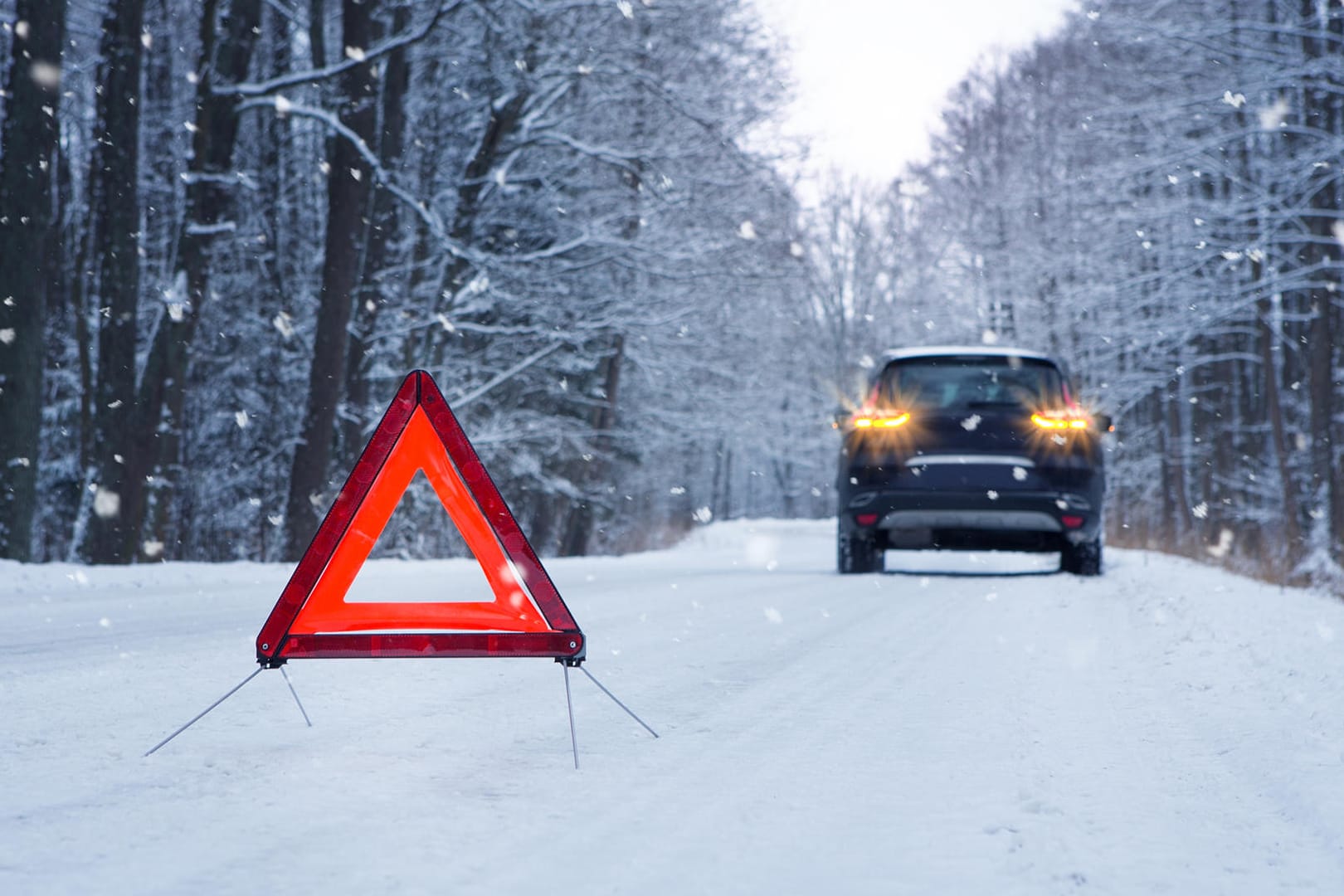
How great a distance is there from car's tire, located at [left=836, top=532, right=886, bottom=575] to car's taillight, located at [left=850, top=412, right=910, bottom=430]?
1356 mm

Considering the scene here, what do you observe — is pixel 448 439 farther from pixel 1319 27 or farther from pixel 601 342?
pixel 601 342

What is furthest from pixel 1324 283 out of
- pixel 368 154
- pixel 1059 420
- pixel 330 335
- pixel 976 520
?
pixel 330 335

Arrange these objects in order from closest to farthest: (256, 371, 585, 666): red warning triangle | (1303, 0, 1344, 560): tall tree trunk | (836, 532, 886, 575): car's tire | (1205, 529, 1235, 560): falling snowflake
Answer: (256, 371, 585, 666): red warning triangle < (836, 532, 886, 575): car's tire < (1303, 0, 1344, 560): tall tree trunk < (1205, 529, 1235, 560): falling snowflake

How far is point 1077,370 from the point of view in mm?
34969

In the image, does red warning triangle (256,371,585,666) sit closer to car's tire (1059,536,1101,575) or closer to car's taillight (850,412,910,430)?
car's taillight (850,412,910,430)

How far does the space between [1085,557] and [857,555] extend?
206 centimetres

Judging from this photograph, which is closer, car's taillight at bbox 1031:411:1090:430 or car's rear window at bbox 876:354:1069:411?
car's taillight at bbox 1031:411:1090:430

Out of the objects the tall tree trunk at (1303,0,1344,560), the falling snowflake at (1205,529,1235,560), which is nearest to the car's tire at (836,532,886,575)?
the tall tree trunk at (1303,0,1344,560)

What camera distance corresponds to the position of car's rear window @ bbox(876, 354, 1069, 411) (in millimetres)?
11836

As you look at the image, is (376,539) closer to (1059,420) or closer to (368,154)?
(1059,420)

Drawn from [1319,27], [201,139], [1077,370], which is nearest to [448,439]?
[201,139]

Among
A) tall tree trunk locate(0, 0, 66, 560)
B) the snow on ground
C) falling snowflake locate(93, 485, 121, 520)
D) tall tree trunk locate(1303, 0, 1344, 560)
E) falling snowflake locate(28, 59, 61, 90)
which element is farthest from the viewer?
tall tree trunk locate(1303, 0, 1344, 560)

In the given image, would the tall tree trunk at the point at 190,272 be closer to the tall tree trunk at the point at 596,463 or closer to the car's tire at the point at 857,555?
the car's tire at the point at 857,555

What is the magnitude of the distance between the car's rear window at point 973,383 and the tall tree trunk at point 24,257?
8039 millimetres
